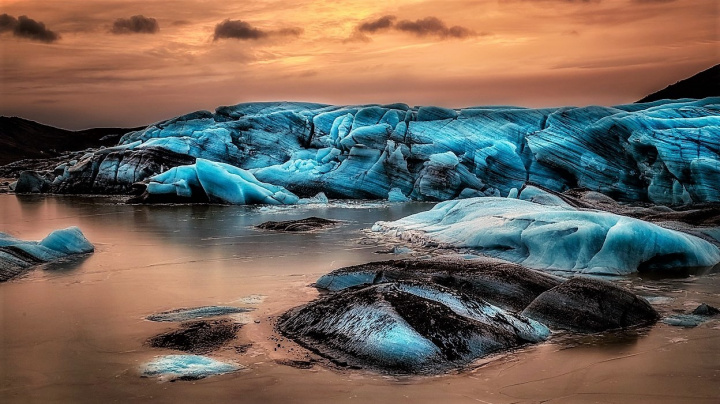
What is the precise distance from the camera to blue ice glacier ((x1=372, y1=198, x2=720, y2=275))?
10539 mm

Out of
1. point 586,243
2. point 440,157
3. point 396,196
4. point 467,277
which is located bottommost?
point 396,196

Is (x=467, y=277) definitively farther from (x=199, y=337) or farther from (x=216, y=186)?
(x=216, y=186)

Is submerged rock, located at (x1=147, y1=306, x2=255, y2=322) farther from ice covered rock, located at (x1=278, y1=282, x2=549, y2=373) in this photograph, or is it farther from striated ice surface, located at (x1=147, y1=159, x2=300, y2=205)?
striated ice surface, located at (x1=147, y1=159, x2=300, y2=205)

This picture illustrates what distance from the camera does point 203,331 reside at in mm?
6848

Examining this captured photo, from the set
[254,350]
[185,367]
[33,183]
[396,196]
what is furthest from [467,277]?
[33,183]

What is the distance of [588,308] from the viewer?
23.6 ft

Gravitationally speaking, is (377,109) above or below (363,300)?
above

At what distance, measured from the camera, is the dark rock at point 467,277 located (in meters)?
7.95

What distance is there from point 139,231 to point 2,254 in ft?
18.1

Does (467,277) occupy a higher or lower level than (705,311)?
higher

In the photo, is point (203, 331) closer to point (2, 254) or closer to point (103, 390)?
point (103, 390)

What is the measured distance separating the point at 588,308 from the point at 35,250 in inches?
311

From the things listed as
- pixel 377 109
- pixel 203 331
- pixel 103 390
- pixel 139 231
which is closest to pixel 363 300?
pixel 203 331

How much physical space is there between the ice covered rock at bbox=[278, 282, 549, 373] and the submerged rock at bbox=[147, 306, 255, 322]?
0.86 meters
